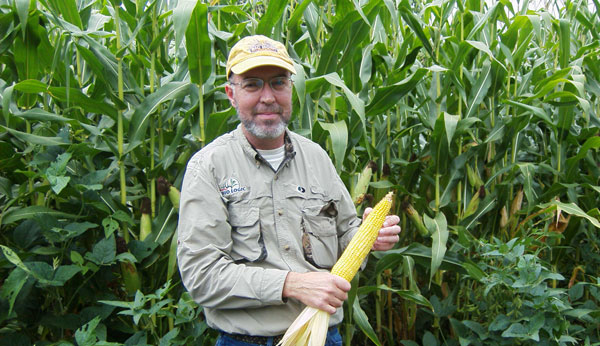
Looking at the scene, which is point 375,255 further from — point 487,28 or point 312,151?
point 487,28

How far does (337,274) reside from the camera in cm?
191

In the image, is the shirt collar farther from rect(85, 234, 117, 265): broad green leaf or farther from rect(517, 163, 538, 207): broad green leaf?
rect(517, 163, 538, 207): broad green leaf

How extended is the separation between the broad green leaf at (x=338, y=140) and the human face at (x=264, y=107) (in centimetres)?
73

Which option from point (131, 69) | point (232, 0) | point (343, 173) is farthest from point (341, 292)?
point (232, 0)

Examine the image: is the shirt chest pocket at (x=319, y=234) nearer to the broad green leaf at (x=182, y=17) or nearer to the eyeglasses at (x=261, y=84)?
the eyeglasses at (x=261, y=84)

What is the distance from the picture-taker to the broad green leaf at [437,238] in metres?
2.99

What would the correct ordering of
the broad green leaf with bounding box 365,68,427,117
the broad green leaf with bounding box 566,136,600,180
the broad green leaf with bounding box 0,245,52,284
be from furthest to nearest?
the broad green leaf with bounding box 566,136,600,180
the broad green leaf with bounding box 365,68,427,117
the broad green leaf with bounding box 0,245,52,284

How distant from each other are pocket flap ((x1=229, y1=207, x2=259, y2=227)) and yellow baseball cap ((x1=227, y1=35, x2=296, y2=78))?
0.53 meters

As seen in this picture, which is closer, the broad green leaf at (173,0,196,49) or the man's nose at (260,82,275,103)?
the man's nose at (260,82,275,103)

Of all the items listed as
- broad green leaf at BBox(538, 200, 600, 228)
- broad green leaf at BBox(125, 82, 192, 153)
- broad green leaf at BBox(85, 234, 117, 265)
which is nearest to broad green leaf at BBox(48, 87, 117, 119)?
broad green leaf at BBox(125, 82, 192, 153)

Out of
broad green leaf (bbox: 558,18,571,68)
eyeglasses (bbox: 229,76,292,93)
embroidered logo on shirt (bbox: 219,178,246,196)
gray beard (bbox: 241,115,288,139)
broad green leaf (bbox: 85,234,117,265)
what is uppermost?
broad green leaf (bbox: 558,18,571,68)

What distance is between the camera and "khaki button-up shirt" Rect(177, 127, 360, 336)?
6.40ft

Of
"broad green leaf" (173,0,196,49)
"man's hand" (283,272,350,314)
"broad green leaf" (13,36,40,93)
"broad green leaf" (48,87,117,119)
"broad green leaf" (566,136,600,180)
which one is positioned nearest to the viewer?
"man's hand" (283,272,350,314)

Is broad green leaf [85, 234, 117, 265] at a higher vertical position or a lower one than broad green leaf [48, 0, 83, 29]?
lower
